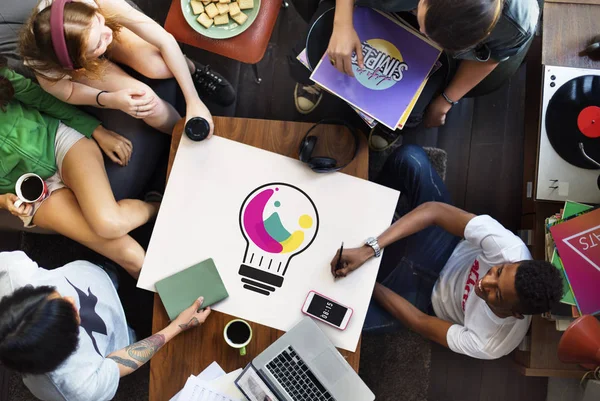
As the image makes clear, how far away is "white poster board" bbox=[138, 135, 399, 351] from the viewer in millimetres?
1405

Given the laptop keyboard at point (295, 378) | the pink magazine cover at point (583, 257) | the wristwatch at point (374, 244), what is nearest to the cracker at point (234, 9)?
the wristwatch at point (374, 244)

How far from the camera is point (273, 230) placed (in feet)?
4.69

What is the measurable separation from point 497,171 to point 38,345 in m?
1.85

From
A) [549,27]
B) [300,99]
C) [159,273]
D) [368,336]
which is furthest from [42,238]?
[549,27]

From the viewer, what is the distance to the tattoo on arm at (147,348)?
1.35 metres

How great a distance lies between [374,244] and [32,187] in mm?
1139

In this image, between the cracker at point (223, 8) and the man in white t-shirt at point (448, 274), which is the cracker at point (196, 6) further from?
the man in white t-shirt at point (448, 274)

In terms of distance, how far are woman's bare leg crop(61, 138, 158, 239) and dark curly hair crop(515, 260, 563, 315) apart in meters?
1.28

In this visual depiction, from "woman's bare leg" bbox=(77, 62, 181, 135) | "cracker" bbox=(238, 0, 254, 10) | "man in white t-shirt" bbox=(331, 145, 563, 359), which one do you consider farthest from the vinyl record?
"woman's bare leg" bbox=(77, 62, 181, 135)

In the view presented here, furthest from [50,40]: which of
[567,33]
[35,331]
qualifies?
[567,33]

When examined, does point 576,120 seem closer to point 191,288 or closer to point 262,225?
point 262,225

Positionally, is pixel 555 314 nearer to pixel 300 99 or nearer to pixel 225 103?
pixel 300 99

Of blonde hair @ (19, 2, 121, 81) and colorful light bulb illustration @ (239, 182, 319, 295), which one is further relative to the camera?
colorful light bulb illustration @ (239, 182, 319, 295)

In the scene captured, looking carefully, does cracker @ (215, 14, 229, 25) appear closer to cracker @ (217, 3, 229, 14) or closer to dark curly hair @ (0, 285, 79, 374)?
cracker @ (217, 3, 229, 14)
